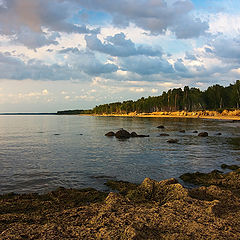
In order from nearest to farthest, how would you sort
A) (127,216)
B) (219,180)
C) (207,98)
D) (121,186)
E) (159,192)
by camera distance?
(127,216), (159,192), (121,186), (219,180), (207,98)

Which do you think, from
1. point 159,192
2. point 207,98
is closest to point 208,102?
point 207,98

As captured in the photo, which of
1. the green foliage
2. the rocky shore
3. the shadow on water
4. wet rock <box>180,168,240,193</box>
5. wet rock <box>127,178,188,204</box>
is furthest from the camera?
the green foliage

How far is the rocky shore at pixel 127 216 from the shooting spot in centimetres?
637

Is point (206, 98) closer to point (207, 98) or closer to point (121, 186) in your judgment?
point (207, 98)

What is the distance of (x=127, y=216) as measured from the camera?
7492 mm

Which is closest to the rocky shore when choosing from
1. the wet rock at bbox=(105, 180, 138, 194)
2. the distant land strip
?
the wet rock at bbox=(105, 180, 138, 194)

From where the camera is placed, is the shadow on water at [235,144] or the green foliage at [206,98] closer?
the shadow on water at [235,144]

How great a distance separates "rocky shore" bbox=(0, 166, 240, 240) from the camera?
637 centimetres

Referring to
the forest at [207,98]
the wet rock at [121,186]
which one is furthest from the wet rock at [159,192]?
the forest at [207,98]

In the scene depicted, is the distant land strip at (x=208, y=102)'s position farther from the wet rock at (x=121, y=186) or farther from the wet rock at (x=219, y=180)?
the wet rock at (x=121, y=186)

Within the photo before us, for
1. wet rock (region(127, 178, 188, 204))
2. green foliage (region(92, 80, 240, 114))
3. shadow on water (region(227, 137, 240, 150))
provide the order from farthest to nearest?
green foliage (region(92, 80, 240, 114)), shadow on water (region(227, 137, 240, 150)), wet rock (region(127, 178, 188, 204))

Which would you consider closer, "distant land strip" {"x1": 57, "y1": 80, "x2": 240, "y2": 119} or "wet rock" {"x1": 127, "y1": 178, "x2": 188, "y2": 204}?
"wet rock" {"x1": 127, "y1": 178, "x2": 188, "y2": 204}

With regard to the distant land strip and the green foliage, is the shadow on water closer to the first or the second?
the distant land strip

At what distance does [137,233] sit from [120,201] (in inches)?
116
